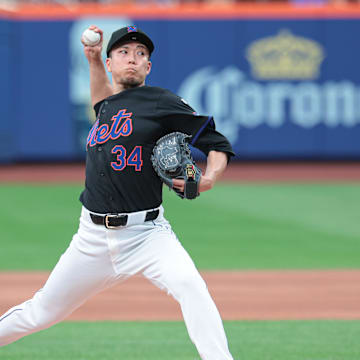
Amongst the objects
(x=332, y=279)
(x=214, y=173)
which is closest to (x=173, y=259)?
(x=214, y=173)

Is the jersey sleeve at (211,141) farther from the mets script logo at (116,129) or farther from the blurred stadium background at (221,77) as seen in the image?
the blurred stadium background at (221,77)

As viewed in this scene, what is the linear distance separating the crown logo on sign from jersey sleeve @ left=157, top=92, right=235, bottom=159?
1489 cm

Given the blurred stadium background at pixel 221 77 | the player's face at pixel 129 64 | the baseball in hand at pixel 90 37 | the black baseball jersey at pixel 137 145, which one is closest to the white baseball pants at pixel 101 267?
the black baseball jersey at pixel 137 145

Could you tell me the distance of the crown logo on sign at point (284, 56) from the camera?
18891 millimetres

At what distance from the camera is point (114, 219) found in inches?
167

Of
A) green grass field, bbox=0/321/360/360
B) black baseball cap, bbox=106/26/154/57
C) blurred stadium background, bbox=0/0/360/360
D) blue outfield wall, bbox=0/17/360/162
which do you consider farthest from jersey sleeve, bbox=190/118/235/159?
blue outfield wall, bbox=0/17/360/162

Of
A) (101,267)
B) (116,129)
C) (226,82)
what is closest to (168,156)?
(116,129)

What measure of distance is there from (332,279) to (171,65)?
37.7 ft

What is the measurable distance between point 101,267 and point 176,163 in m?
0.73

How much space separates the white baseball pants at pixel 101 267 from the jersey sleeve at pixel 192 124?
478mm

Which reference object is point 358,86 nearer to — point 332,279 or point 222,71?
point 222,71

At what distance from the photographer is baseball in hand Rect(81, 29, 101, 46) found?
15.8 ft

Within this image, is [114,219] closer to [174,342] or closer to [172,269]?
[172,269]

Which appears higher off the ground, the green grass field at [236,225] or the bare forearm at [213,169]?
the bare forearm at [213,169]
